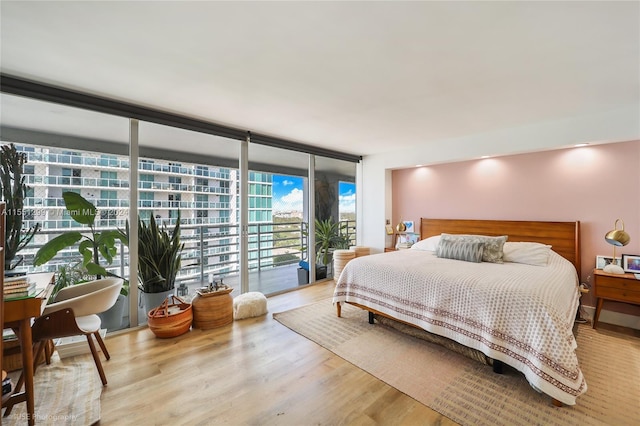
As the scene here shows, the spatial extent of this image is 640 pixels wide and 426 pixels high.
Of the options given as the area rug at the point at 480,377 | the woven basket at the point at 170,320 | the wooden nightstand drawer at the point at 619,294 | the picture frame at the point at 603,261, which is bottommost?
the area rug at the point at 480,377

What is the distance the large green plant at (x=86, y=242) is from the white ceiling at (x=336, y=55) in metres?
0.80

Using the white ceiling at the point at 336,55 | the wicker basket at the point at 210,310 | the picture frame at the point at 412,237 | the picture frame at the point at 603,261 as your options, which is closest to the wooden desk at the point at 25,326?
the wicker basket at the point at 210,310

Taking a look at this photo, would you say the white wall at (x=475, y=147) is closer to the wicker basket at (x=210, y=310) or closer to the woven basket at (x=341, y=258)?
the woven basket at (x=341, y=258)

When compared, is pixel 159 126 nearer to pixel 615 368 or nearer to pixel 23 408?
pixel 23 408

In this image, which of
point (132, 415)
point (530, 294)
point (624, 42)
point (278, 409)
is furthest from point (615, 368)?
point (132, 415)

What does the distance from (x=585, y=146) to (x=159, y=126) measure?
503 centimetres

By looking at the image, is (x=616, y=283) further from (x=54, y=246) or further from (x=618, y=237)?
(x=54, y=246)

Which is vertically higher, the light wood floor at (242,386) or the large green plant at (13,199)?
the large green plant at (13,199)

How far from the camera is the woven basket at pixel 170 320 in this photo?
8.87 ft

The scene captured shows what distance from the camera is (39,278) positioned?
218cm

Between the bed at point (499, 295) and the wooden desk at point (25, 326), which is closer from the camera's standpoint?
the wooden desk at point (25, 326)

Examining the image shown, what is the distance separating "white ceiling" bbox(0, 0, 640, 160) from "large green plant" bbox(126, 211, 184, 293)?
47.8 inches

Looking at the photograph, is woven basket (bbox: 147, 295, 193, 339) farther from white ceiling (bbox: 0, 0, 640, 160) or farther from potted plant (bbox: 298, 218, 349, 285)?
potted plant (bbox: 298, 218, 349, 285)

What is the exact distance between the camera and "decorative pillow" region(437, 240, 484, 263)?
3.16 meters
